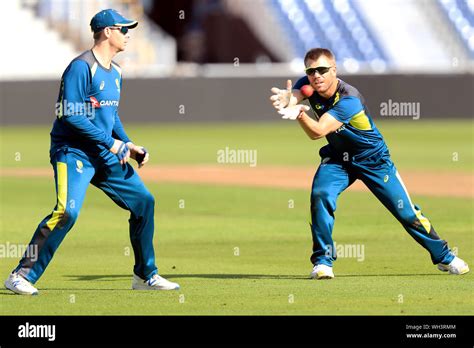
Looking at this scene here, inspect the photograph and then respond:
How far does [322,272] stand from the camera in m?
11.4

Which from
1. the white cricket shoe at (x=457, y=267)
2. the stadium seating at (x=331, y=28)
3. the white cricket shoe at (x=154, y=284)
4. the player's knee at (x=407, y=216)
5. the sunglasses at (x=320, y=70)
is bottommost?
the white cricket shoe at (x=154, y=284)

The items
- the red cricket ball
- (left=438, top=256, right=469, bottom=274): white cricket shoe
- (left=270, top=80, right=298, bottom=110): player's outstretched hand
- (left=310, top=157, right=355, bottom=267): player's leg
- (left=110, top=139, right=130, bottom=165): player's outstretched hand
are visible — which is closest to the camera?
(left=110, top=139, right=130, bottom=165): player's outstretched hand

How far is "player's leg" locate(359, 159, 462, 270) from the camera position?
38.0ft

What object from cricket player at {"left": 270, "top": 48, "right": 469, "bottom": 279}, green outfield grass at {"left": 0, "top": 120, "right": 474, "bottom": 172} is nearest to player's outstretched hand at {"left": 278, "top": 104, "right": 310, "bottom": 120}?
cricket player at {"left": 270, "top": 48, "right": 469, "bottom": 279}

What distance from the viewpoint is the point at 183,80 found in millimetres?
38781

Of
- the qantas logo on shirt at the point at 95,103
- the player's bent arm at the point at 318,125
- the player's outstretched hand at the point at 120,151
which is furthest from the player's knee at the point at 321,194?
the qantas logo on shirt at the point at 95,103

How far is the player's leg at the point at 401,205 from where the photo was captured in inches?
456

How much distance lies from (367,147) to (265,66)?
31062mm

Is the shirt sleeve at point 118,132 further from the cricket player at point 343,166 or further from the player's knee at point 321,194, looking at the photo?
the player's knee at point 321,194

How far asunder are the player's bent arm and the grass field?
1.39 meters

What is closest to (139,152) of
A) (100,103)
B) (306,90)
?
(100,103)

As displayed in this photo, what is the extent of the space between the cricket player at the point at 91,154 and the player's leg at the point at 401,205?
2.32 metres

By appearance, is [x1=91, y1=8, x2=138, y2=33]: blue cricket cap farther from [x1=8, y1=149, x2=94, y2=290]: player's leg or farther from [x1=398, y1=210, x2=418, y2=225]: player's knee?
[x1=398, y1=210, x2=418, y2=225]: player's knee
